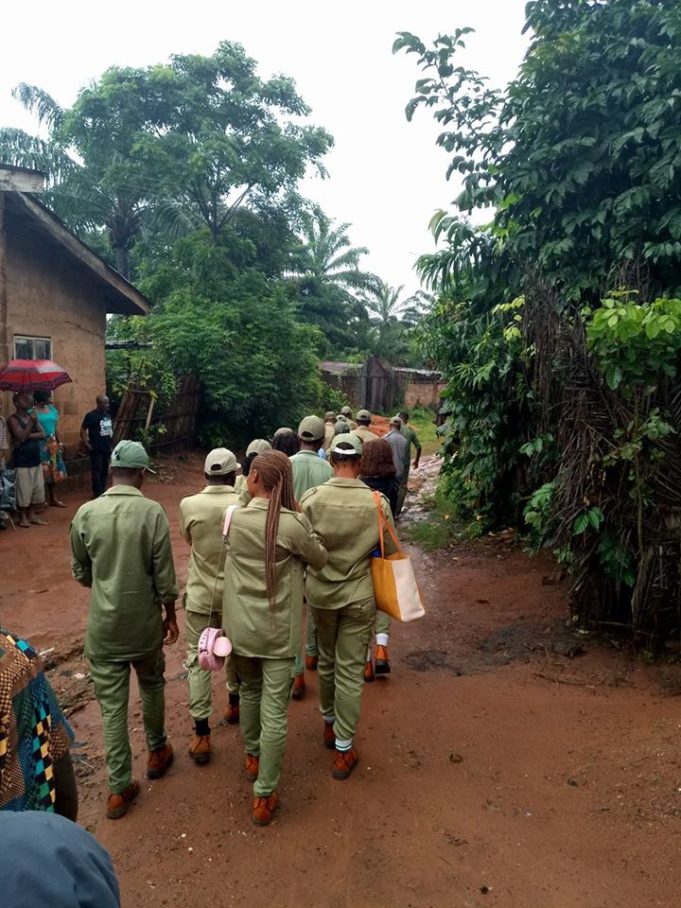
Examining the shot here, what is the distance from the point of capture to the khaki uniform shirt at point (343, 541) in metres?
3.67

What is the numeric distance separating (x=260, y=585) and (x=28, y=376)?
689cm

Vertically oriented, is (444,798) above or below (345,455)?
below

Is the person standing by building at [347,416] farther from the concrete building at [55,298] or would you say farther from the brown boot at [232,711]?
the brown boot at [232,711]

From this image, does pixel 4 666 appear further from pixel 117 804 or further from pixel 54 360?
pixel 54 360

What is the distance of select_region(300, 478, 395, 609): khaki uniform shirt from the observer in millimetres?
3666

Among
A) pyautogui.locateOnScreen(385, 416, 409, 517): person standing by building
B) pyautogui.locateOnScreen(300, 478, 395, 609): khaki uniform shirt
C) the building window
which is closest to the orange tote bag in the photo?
pyautogui.locateOnScreen(300, 478, 395, 609): khaki uniform shirt

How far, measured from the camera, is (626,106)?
19.1 ft

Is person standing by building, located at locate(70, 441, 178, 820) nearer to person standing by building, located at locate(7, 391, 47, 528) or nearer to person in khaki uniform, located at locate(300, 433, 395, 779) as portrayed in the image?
person in khaki uniform, located at locate(300, 433, 395, 779)

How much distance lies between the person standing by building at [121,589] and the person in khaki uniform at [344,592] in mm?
862

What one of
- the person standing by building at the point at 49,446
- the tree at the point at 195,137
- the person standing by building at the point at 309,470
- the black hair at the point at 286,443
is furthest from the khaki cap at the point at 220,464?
the tree at the point at 195,137

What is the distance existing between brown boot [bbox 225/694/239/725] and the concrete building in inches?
272

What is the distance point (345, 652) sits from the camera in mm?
3693

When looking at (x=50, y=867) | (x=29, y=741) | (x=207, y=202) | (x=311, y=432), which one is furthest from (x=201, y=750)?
(x=207, y=202)

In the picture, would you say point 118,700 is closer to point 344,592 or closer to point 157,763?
point 157,763
